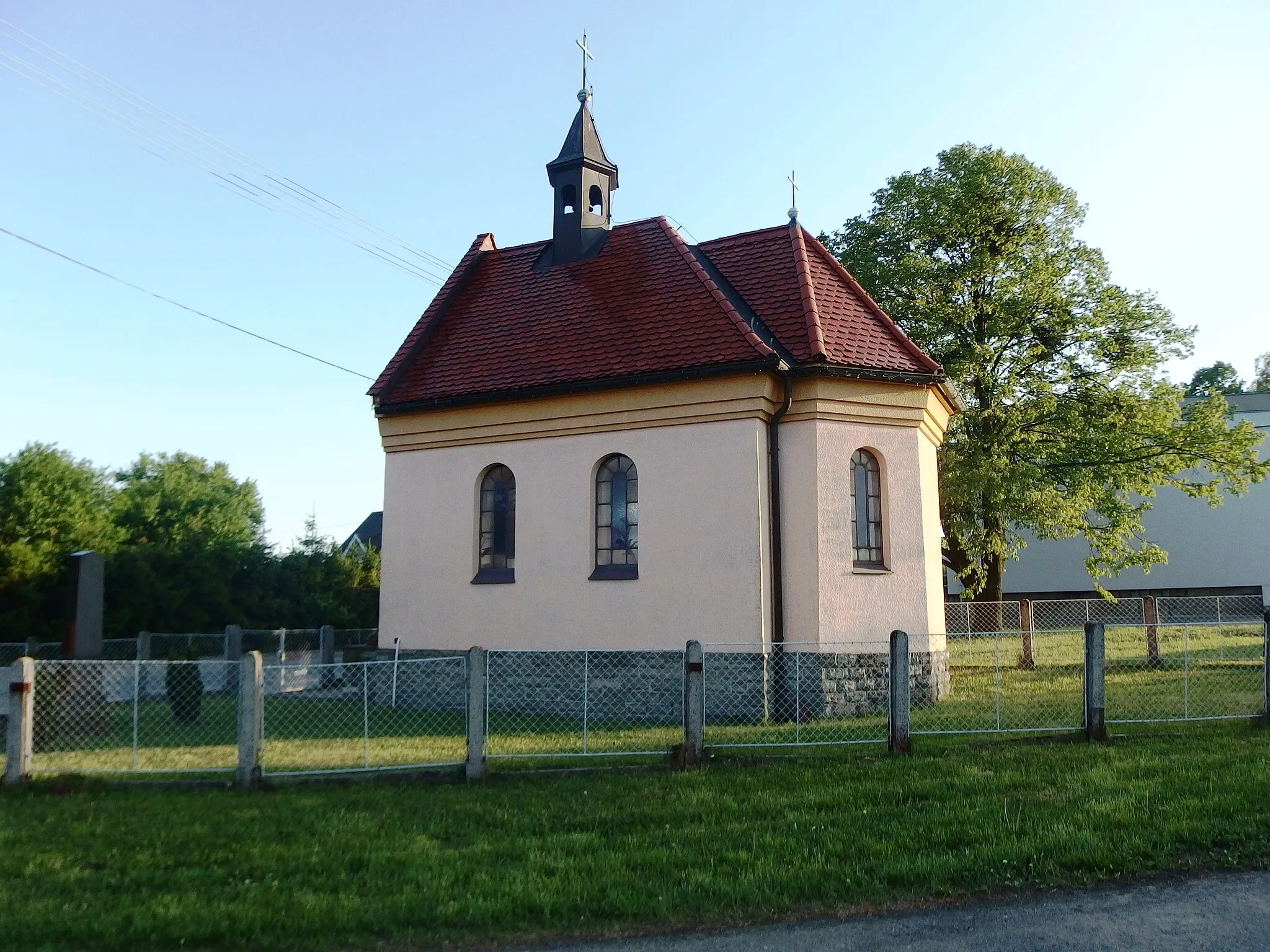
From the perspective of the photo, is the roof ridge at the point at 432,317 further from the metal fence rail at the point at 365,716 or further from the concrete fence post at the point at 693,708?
the concrete fence post at the point at 693,708

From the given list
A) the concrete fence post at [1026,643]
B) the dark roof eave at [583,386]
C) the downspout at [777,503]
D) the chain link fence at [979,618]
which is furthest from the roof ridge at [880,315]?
the chain link fence at [979,618]

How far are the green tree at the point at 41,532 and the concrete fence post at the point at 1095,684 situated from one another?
2099 centimetres

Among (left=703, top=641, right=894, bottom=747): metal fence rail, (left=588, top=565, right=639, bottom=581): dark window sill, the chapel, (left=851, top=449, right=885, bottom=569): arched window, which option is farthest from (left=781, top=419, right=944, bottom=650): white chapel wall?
(left=588, top=565, right=639, bottom=581): dark window sill

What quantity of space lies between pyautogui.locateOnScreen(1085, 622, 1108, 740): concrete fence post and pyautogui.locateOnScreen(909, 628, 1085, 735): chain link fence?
15cm

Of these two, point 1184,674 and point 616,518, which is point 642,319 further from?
point 1184,674

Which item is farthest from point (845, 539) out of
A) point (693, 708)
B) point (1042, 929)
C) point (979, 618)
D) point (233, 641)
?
point (233, 641)

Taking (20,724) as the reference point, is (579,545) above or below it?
above

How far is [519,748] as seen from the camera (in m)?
11.0

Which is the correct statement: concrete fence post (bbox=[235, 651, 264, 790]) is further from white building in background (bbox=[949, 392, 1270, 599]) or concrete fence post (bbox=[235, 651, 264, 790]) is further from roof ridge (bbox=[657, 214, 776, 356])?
white building in background (bbox=[949, 392, 1270, 599])

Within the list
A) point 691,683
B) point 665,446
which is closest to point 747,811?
point 691,683

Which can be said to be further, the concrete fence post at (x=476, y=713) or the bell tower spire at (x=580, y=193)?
the bell tower spire at (x=580, y=193)

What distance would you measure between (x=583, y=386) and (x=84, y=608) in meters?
8.01

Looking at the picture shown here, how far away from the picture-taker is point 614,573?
14.8 metres

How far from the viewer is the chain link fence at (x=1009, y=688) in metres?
11.1
